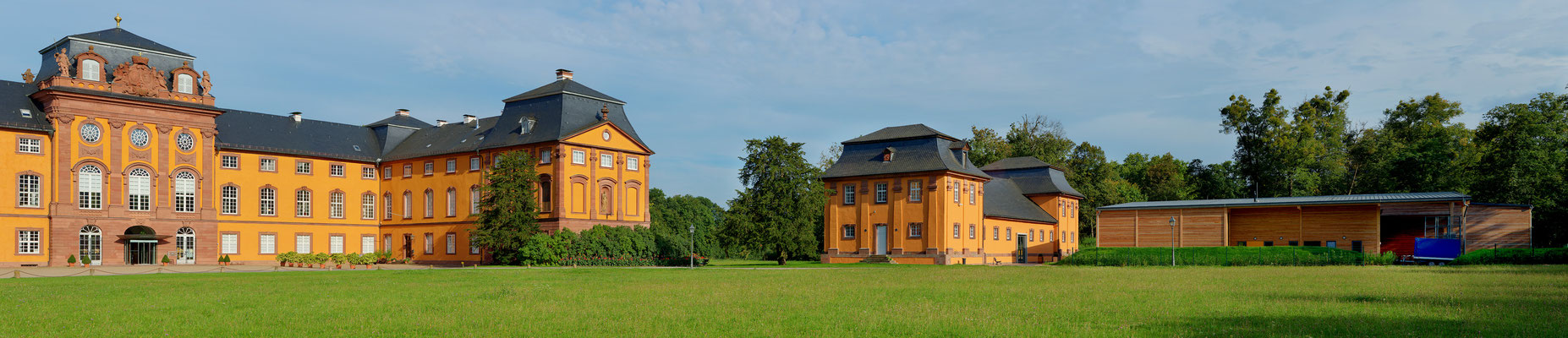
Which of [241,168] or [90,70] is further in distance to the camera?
[241,168]

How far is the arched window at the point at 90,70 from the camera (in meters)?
50.8

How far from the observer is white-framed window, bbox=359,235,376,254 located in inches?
2532

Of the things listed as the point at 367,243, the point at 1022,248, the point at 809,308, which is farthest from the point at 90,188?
the point at 1022,248

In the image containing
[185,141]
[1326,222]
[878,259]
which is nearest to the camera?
[1326,222]

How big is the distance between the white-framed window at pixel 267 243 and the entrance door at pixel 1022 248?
4140 centimetres

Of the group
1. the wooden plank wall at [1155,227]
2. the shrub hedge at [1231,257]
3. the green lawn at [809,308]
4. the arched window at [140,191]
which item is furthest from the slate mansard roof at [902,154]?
the arched window at [140,191]

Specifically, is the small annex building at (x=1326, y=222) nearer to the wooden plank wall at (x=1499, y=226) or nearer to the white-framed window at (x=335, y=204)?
the wooden plank wall at (x=1499, y=226)

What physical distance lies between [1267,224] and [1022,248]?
48.7 ft

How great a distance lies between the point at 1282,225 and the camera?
176 ft

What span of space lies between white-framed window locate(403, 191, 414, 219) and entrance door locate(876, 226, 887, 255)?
26.5m

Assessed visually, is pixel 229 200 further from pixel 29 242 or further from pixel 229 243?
pixel 29 242

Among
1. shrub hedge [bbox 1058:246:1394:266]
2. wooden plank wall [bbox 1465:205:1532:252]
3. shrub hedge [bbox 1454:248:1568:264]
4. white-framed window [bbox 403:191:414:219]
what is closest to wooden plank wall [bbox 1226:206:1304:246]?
wooden plank wall [bbox 1465:205:1532:252]

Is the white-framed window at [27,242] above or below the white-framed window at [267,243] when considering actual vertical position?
above

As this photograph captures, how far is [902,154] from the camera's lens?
188ft
